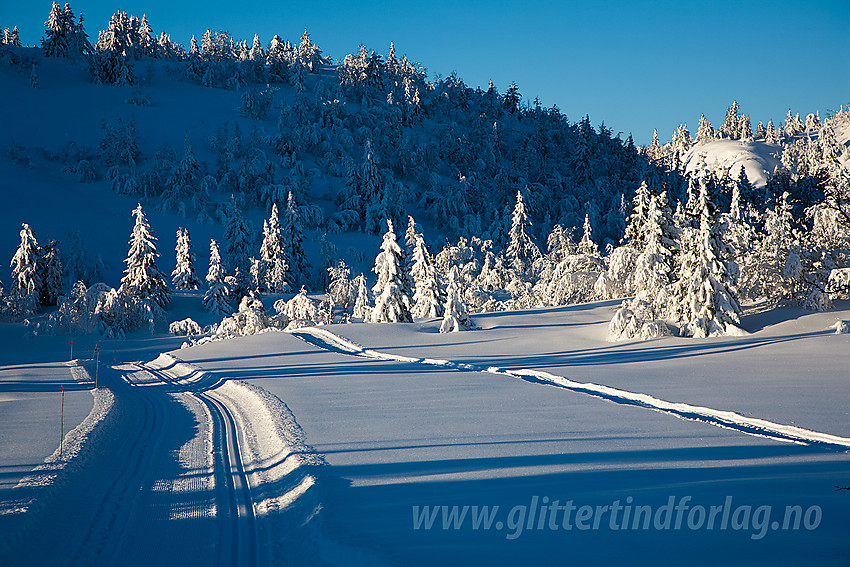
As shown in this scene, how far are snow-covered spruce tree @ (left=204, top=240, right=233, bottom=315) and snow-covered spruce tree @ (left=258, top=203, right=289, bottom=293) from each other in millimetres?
9997

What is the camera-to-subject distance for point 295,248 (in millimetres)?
62844

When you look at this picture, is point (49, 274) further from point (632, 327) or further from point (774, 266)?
point (774, 266)

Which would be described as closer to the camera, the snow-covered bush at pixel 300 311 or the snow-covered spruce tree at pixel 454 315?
the snow-covered spruce tree at pixel 454 315

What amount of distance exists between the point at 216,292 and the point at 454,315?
26.3 m

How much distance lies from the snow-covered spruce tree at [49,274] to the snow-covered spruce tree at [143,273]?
573 centimetres

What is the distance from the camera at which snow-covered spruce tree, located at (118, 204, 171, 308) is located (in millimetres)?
42781

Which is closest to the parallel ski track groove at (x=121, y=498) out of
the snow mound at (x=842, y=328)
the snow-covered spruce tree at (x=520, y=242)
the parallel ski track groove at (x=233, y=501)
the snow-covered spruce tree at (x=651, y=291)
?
the parallel ski track groove at (x=233, y=501)

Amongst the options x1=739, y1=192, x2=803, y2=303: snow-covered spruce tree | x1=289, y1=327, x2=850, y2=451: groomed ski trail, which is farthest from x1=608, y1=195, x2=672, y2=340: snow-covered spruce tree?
x1=289, y1=327, x2=850, y2=451: groomed ski trail

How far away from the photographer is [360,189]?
253 ft

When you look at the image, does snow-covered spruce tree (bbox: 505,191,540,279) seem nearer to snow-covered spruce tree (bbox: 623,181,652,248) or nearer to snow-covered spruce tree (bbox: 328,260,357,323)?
snow-covered spruce tree (bbox: 328,260,357,323)

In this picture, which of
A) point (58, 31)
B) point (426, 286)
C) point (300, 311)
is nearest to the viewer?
point (426, 286)

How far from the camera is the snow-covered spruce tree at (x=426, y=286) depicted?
3477 centimetres

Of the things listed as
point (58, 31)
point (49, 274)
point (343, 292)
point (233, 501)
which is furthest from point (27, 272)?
point (58, 31)

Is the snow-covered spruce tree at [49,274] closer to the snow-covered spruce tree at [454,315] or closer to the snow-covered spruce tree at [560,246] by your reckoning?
the snow-covered spruce tree at [454,315]
